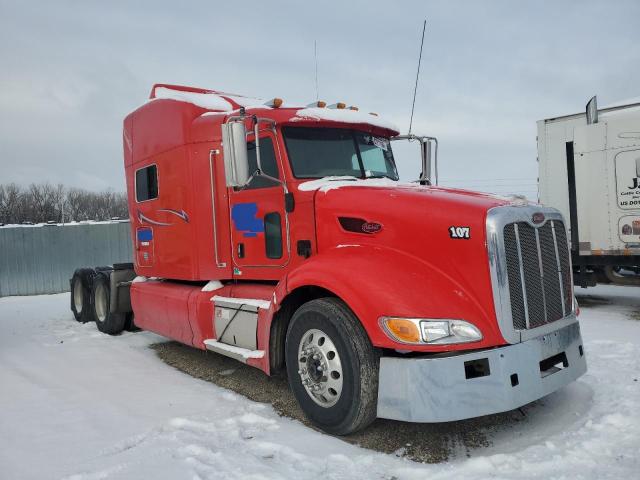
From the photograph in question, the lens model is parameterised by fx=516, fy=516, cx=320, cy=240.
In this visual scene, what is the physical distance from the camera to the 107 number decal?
3.65 m

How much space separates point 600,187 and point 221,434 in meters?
8.21

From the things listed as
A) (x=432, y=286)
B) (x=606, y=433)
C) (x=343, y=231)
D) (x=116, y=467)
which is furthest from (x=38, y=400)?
(x=606, y=433)

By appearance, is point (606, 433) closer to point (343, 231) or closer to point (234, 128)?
point (343, 231)

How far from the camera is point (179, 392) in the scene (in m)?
5.12

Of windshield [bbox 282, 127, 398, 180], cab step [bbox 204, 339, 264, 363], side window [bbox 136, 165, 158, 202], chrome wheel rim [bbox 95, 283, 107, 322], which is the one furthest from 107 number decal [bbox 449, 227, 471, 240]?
chrome wheel rim [bbox 95, 283, 107, 322]

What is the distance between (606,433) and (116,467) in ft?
11.4

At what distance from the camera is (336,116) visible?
16.8ft

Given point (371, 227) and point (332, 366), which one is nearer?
point (332, 366)

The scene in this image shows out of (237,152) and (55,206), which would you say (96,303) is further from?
(55,206)

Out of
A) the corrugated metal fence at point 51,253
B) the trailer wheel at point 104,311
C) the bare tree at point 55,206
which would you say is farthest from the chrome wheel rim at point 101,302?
the bare tree at point 55,206

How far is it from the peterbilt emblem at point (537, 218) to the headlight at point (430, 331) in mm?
1000

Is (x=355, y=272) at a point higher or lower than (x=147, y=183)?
lower

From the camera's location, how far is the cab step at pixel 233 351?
188 inches

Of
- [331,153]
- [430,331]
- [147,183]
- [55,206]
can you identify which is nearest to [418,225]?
[430,331]
